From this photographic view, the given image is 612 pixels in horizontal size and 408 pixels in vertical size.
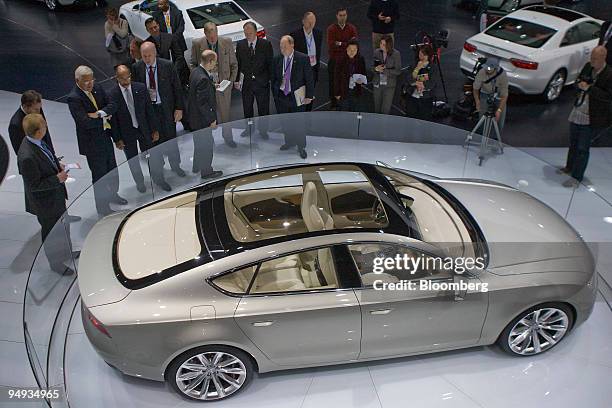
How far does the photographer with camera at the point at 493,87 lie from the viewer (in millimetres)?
7168

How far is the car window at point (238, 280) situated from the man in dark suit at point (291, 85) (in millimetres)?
3024

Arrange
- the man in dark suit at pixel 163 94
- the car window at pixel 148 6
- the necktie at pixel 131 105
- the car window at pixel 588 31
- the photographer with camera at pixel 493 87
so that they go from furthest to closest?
the car window at pixel 148 6, the car window at pixel 588 31, the photographer with camera at pixel 493 87, the man in dark suit at pixel 163 94, the necktie at pixel 131 105

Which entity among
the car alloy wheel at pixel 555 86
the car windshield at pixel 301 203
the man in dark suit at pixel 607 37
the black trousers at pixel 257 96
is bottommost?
the car alloy wheel at pixel 555 86

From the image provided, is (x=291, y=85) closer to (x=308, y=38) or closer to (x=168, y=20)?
(x=308, y=38)

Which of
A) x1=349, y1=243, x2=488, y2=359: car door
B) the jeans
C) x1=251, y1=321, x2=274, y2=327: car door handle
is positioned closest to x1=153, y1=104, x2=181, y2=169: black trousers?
x1=251, y1=321, x2=274, y2=327: car door handle

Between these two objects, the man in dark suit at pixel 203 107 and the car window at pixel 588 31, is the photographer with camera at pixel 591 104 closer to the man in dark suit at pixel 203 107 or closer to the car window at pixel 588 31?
the car window at pixel 588 31

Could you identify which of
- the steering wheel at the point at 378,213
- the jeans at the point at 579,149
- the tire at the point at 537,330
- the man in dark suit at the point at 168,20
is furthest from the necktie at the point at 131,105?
the jeans at the point at 579,149

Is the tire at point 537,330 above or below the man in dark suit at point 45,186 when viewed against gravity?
below

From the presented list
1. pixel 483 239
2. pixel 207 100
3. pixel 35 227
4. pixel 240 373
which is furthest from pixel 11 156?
pixel 483 239

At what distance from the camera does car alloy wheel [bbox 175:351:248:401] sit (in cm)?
421

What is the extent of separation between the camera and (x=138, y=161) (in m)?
6.15

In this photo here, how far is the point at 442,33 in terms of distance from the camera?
8945 millimetres

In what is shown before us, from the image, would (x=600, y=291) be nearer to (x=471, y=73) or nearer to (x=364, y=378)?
(x=364, y=378)

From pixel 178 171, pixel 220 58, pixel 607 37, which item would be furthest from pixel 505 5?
pixel 178 171
